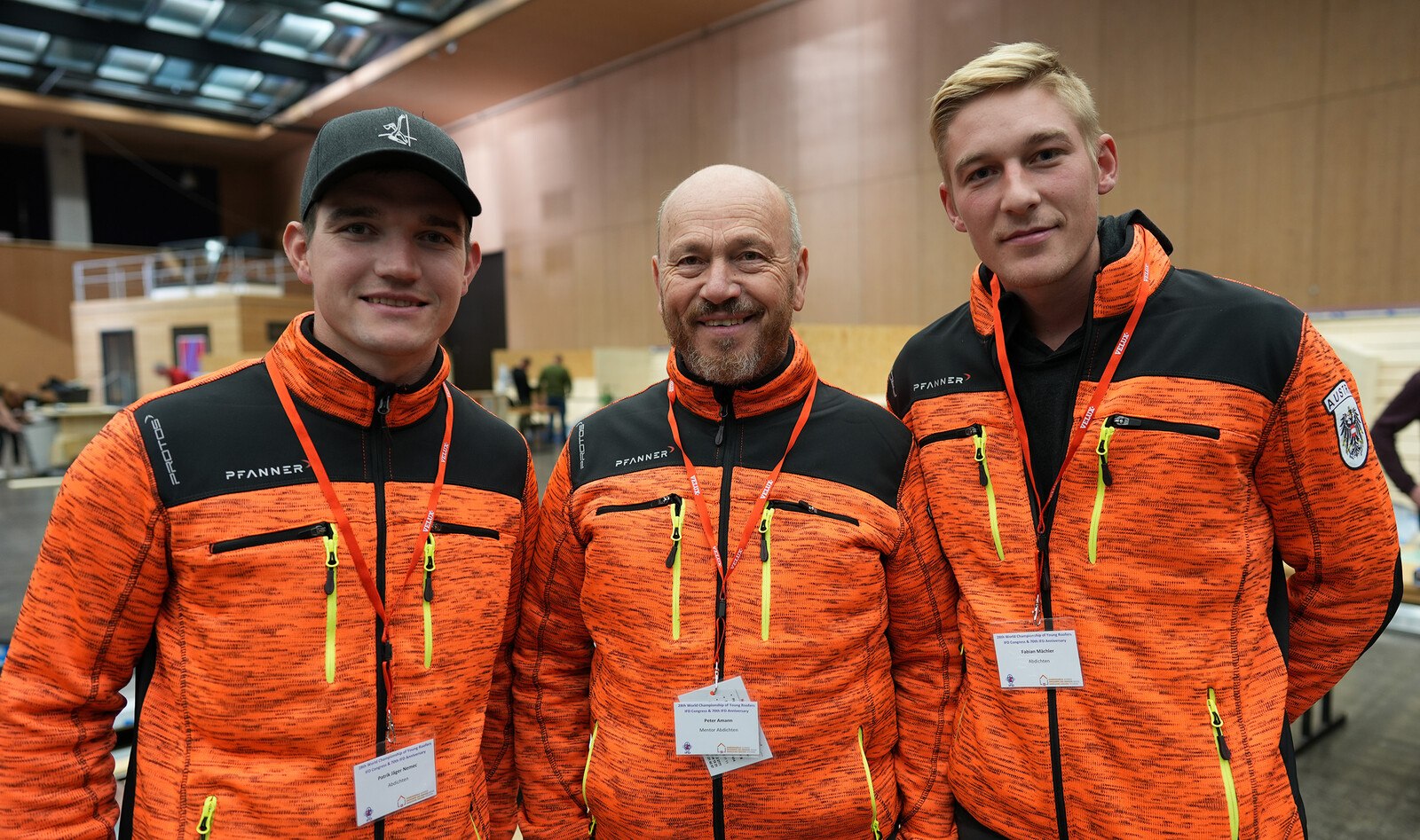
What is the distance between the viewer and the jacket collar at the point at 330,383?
1378 millimetres

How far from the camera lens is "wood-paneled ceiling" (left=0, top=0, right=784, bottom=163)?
13.5m

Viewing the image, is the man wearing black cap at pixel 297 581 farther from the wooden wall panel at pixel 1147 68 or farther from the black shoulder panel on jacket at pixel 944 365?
the wooden wall panel at pixel 1147 68

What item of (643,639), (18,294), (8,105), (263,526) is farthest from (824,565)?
(18,294)

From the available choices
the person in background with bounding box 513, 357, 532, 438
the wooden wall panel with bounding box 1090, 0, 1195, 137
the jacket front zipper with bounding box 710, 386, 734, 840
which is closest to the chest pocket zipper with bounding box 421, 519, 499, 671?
the jacket front zipper with bounding box 710, 386, 734, 840

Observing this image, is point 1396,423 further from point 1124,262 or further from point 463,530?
point 463,530

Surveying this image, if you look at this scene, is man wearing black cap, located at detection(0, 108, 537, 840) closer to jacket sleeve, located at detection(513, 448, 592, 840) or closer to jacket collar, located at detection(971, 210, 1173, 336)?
jacket sleeve, located at detection(513, 448, 592, 840)

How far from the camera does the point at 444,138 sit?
4.71ft

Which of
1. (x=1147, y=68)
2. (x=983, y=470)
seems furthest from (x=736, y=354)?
(x=1147, y=68)

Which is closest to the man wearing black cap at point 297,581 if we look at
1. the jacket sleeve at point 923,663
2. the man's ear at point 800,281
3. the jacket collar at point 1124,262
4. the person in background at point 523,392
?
the man's ear at point 800,281

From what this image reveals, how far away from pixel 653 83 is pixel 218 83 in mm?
11034

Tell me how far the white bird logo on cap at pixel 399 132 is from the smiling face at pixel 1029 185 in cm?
98

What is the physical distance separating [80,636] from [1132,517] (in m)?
1.73

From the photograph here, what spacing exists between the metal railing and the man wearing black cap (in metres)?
19.6

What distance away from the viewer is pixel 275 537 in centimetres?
131
